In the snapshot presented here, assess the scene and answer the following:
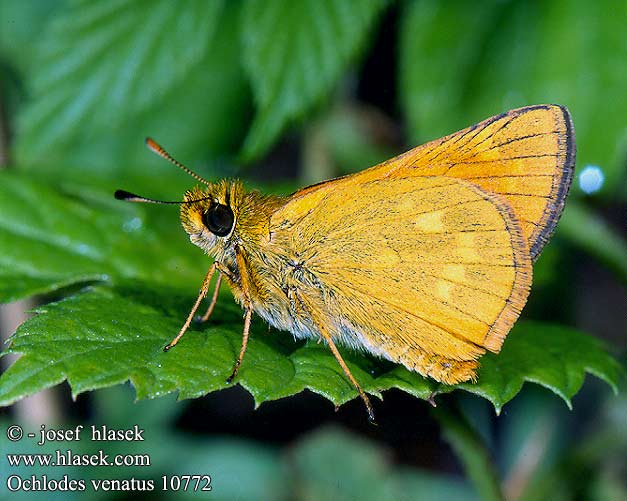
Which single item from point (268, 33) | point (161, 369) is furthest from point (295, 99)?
point (161, 369)

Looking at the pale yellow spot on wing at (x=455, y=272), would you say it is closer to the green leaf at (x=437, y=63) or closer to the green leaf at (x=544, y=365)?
the green leaf at (x=544, y=365)

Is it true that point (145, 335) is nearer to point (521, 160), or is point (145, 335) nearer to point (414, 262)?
point (414, 262)

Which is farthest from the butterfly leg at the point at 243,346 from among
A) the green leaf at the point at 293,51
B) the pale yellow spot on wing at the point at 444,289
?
the green leaf at the point at 293,51

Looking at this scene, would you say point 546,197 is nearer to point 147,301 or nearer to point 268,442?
point 147,301

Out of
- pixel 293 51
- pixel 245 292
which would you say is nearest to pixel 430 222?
pixel 245 292

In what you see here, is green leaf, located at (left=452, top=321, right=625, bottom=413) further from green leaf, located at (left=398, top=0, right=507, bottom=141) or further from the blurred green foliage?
green leaf, located at (left=398, top=0, right=507, bottom=141)
